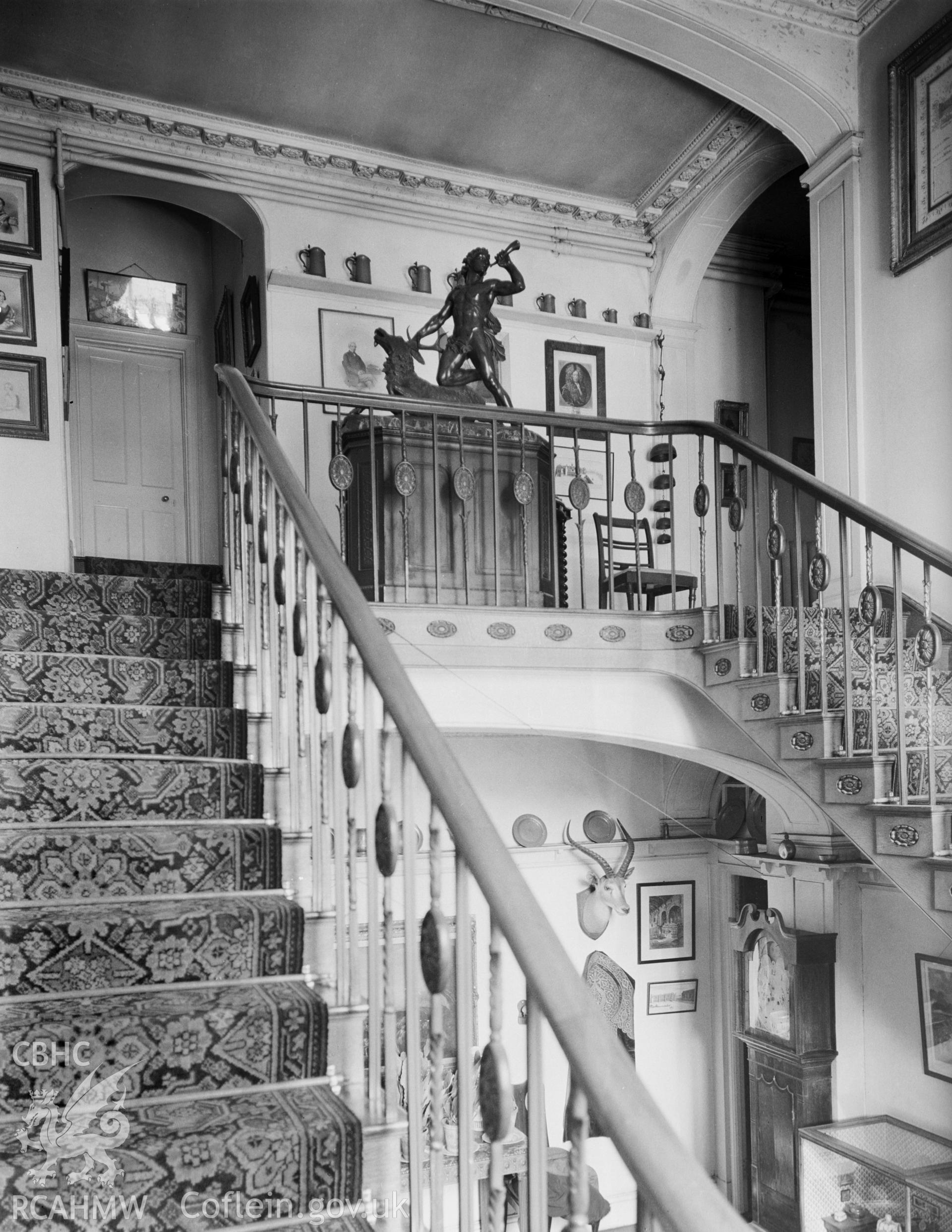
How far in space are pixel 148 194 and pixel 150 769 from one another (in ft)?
18.4

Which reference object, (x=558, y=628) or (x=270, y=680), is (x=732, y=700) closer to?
(x=558, y=628)

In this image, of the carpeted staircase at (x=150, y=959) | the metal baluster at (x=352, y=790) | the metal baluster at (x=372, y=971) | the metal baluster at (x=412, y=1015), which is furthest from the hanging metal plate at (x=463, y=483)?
the metal baluster at (x=412, y=1015)

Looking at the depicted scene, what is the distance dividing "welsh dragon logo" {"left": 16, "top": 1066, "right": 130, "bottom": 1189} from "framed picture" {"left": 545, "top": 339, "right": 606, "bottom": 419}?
6.17 meters

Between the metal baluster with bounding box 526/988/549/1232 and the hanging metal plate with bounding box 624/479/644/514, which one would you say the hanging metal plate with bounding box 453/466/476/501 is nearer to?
the hanging metal plate with bounding box 624/479/644/514

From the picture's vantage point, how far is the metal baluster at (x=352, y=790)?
221 cm

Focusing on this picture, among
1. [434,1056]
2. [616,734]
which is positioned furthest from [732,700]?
[434,1056]

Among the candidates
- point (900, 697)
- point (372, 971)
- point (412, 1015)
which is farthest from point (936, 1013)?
point (412, 1015)

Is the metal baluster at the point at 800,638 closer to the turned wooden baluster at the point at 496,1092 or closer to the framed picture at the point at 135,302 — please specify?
the turned wooden baluster at the point at 496,1092

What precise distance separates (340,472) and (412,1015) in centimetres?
310

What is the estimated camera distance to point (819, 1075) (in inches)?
260

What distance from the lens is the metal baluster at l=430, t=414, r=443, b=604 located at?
191 inches

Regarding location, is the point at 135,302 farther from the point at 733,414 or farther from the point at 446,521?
the point at 733,414

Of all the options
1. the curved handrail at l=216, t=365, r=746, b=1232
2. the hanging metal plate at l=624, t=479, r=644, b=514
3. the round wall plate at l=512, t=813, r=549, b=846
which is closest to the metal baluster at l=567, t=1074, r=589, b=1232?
the curved handrail at l=216, t=365, r=746, b=1232

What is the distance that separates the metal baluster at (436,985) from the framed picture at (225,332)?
6.55 meters
